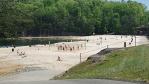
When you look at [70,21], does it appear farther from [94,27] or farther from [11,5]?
[11,5]

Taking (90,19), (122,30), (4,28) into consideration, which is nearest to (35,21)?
(90,19)

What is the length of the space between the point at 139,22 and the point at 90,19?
2321 centimetres

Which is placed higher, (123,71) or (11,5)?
(11,5)

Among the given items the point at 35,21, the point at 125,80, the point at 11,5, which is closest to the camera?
the point at 125,80

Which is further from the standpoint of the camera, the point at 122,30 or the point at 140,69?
the point at 122,30

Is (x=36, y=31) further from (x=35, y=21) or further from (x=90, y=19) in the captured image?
(x=90, y=19)

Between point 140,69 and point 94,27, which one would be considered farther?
point 94,27

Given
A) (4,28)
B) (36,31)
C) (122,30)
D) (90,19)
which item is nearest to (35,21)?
(36,31)

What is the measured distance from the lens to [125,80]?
20.7 m

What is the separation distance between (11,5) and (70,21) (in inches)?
6663

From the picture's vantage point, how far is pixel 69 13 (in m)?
198

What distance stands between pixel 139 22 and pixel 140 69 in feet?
581

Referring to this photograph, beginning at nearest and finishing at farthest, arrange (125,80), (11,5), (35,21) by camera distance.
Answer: (125,80) → (11,5) → (35,21)

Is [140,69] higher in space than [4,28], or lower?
lower
